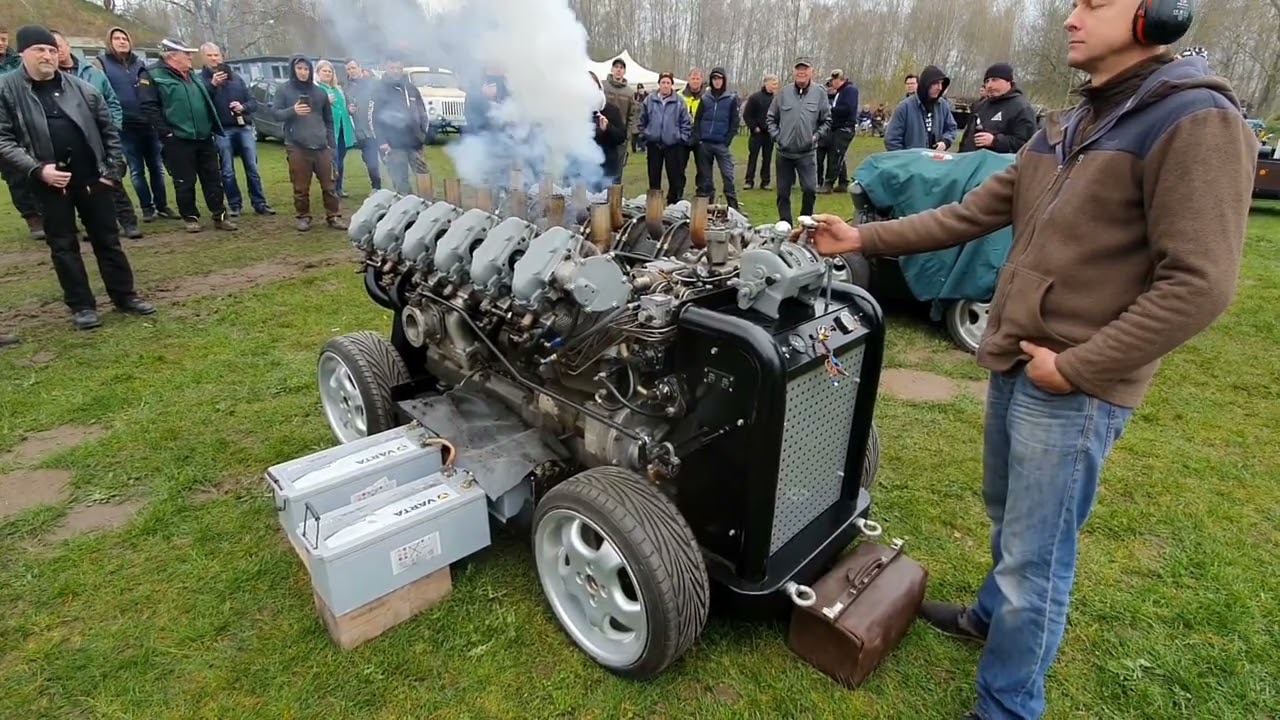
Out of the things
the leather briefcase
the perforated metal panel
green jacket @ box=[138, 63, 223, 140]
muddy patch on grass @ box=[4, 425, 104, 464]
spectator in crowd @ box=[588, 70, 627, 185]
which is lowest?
muddy patch on grass @ box=[4, 425, 104, 464]

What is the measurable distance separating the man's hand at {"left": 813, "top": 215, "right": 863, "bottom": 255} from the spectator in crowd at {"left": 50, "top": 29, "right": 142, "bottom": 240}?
6.99 meters

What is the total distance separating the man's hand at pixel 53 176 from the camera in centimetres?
511

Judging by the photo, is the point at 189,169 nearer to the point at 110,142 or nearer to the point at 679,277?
the point at 110,142

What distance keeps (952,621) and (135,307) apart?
6727 mm

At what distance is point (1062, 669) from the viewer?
8.28ft

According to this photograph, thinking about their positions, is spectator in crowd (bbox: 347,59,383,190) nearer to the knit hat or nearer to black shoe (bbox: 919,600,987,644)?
the knit hat

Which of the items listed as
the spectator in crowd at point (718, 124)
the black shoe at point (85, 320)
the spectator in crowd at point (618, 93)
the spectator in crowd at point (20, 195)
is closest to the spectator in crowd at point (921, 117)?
the spectator in crowd at point (718, 124)

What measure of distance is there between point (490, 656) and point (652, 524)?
86cm

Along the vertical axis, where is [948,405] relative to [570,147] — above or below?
below

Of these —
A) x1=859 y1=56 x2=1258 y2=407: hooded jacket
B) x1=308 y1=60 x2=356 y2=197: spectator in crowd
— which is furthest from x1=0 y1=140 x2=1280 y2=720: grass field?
x1=308 y1=60 x2=356 y2=197: spectator in crowd

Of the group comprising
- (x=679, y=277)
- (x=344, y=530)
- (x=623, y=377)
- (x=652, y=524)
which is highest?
(x=679, y=277)

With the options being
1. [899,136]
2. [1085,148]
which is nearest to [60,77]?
[1085,148]

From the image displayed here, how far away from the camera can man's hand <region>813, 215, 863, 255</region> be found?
244 cm

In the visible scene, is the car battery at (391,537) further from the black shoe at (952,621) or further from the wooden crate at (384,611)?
the black shoe at (952,621)
